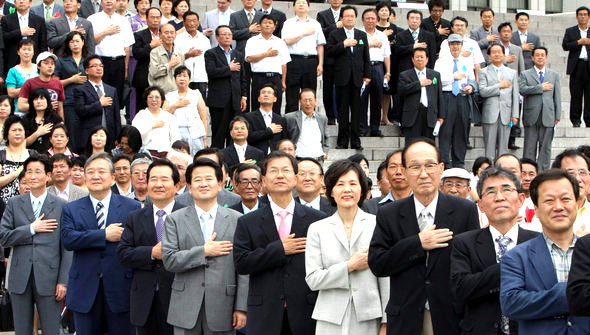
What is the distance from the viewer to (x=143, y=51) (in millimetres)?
12164

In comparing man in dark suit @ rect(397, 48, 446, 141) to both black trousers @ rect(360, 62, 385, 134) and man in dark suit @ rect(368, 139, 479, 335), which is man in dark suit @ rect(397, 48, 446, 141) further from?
man in dark suit @ rect(368, 139, 479, 335)

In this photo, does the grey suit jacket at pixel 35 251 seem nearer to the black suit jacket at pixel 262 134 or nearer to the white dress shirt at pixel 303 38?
the black suit jacket at pixel 262 134

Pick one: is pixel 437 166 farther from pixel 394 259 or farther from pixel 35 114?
pixel 35 114

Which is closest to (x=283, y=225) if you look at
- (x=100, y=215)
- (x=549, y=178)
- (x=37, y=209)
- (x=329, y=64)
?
(x=100, y=215)

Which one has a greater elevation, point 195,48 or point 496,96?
point 195,48

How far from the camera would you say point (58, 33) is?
12242 mm

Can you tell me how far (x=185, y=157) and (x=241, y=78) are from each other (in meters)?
3.69

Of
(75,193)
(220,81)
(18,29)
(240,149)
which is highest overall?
(18,29)

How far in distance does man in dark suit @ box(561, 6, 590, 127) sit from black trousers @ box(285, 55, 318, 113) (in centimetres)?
481

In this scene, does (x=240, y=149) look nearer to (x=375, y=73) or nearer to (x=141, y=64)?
(x=141, y=64)

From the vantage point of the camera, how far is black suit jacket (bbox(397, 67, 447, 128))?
12.4 meters

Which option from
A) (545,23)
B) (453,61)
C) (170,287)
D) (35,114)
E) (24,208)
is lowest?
(170,287)

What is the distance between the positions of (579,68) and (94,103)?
330 inches

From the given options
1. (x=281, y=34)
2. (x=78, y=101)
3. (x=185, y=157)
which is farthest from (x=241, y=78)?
(x=185, y=157)
